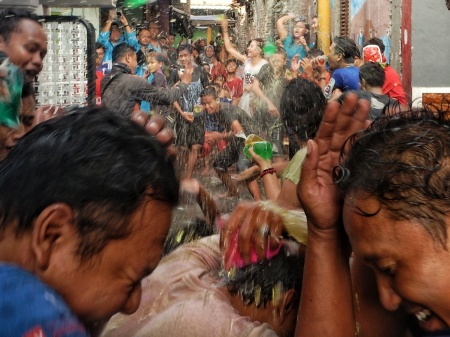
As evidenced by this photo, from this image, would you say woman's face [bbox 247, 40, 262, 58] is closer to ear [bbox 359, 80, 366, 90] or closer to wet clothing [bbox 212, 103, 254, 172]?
wet clothing [bbox 212, 103, 254, 172]

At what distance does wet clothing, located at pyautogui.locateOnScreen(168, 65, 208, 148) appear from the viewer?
1043cm

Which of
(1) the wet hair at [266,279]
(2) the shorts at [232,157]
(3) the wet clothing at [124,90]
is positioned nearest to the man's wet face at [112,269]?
(1) the wet hair at [266,279]

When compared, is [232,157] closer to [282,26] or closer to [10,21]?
[10,21]

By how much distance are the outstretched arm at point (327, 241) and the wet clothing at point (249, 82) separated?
26.4 feet

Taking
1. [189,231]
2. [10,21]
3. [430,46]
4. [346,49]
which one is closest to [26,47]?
[10,21]

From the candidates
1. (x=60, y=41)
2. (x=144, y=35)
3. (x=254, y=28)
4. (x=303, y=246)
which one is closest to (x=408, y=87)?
(x=254, y=28)

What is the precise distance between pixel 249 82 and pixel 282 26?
7.28 ft

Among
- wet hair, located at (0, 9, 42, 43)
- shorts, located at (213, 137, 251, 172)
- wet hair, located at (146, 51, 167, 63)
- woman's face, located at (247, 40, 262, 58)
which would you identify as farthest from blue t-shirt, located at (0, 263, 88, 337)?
wet hair, located at (146, 51, 167, 63)

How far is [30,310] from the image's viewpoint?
1.20 metres

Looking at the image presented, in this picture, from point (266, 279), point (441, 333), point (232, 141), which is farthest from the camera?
point (232, 141)

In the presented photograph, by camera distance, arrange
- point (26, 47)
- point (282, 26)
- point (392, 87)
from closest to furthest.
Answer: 1. point (26, 47)
2. point (392, 87)
3. point (282, 26)

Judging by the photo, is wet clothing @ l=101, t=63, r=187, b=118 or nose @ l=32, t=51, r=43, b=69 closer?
nose @ l=32, t=51, r=43, b=69

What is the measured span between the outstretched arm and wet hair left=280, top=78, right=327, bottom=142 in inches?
111

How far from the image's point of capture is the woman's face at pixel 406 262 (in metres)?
1.90
